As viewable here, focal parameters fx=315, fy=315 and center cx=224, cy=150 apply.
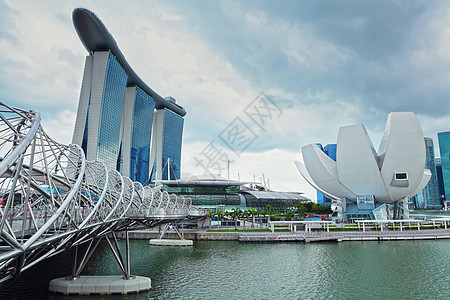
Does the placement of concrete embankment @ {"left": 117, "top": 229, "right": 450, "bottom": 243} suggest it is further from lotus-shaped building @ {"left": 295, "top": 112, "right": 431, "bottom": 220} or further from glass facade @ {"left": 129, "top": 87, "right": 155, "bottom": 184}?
glass facade @ {"left": 129, "top": 87, "right": 155, "bottom": 184}

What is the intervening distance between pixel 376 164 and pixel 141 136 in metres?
91.7

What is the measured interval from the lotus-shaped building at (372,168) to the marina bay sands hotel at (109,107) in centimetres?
5647

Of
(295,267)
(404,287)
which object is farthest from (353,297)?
(295,267)

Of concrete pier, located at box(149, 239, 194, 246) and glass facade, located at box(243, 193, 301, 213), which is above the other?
glass facade, located at box(243, 193, 301, 213)

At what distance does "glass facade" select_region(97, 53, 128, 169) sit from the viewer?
87.8 metres

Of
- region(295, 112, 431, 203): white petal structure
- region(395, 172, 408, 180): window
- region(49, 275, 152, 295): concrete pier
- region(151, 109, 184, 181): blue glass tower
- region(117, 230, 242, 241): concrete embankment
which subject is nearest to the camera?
region(49, 275, 152, 295): concrete pier

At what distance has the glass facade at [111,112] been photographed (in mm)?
87812

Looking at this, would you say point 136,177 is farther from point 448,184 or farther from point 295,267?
point 448,184

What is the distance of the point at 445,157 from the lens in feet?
613

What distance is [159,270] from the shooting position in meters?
26.0

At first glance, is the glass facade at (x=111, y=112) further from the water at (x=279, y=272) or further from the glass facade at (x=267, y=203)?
the water at (x=279, y=272)

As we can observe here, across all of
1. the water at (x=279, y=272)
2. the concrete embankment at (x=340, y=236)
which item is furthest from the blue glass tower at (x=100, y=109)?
the concrete embankment at (x=340, y=236)

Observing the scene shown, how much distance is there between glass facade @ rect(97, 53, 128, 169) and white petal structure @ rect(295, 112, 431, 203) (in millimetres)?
55699

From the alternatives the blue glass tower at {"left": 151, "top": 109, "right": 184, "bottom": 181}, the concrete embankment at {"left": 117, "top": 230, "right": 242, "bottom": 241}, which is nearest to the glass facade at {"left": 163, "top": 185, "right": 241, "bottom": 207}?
the concrete embankment at {"left": 117, "top": 230, "right": 242, "bottom": 241}
